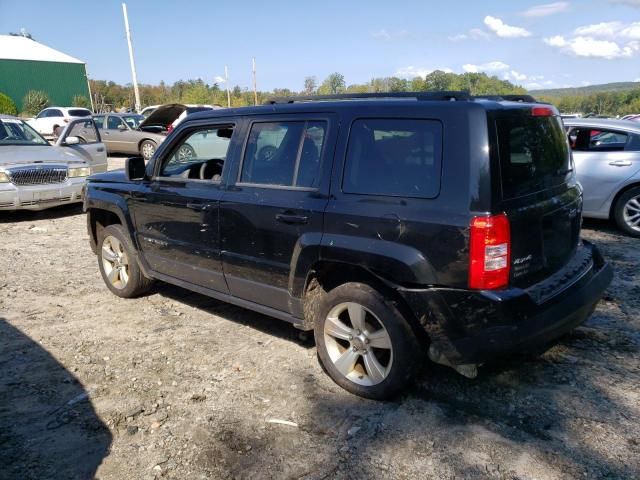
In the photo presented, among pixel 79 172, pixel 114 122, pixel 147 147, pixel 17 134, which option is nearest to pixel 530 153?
pixel 79 172

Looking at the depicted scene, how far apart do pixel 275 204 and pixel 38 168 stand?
21.8ft

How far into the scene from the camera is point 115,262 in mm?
5062

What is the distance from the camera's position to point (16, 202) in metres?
8.01

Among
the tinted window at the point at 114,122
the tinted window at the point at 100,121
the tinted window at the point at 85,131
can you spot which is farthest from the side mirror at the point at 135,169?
the tinted window at the point at 100,121

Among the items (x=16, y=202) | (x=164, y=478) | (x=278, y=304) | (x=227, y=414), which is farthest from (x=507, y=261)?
(x=16, y=202)

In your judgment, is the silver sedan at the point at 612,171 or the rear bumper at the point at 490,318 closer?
the rear bumper at the point at 490,318

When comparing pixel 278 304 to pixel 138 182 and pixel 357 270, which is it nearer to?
pixel 357 270

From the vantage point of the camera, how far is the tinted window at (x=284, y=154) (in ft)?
10.8

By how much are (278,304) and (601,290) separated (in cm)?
217

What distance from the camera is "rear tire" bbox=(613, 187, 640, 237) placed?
686 centimetres

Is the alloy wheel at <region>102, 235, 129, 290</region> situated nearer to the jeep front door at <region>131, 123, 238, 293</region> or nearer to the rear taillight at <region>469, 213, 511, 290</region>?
the jeep front door at <region>131, 123, 238, 293</region>

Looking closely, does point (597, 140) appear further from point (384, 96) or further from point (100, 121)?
point (100, 121)

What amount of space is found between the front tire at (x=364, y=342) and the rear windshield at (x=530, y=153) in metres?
0.97

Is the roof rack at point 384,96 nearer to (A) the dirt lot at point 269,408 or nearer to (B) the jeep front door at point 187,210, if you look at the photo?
(B) the jeep front door at point 187,210
